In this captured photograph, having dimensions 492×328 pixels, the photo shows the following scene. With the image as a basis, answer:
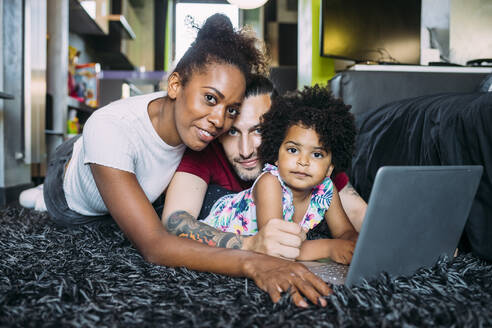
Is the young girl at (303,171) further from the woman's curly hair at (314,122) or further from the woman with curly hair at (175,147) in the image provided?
the woman with curly hair at (175,147)

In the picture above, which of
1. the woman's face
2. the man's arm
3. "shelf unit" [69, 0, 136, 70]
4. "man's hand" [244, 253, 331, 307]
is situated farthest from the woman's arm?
"shelf unit" [69, 0, 136, 70]

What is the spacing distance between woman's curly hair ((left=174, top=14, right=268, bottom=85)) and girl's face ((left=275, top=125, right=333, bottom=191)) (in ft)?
0.78

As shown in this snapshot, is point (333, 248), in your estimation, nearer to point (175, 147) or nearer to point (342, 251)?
point (342, 251)

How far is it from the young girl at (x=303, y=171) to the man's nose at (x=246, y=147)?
0.19 feet

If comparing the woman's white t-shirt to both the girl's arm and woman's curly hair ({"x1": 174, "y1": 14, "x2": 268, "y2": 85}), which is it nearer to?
woman's curly hair ({"x1": 174, "y1": 14, "x2": 268, "y2": 85})

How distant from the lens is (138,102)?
1.19 metres

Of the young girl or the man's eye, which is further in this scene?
the man's eye

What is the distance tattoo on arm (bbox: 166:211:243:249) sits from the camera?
964mm

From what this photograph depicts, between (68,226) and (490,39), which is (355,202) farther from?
(490,39)

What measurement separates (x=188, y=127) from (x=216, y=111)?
9 centimetres

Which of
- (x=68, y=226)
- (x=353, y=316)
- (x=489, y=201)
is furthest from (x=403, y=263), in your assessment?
(x=68, y=226)

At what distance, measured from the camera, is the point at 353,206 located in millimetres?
1228

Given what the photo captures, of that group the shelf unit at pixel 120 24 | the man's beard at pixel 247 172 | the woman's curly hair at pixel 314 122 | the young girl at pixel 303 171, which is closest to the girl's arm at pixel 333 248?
the young girl at pixel 303 171

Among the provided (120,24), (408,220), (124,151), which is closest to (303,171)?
(408,220)
